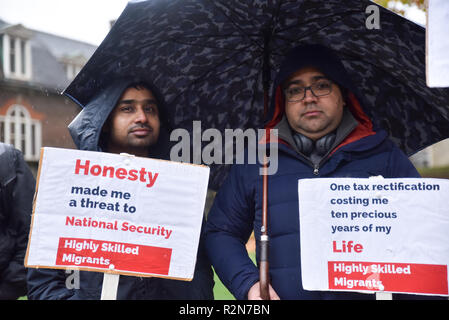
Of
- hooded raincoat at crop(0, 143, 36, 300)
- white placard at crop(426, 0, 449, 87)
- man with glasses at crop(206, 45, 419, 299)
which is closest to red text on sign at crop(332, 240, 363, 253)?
man with glasses at crop(206, 45, 419, 299)

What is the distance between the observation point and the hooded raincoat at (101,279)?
A: 8.90 feet

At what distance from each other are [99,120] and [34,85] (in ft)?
116

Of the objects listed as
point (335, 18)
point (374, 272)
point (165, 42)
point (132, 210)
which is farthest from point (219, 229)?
point (335, 18)

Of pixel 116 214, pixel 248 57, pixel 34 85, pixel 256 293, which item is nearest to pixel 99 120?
pixel 116 214

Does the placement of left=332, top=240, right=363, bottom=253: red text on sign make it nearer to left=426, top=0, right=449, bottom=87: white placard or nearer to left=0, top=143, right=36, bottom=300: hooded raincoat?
left=426, top=0, right=449, bottom=87: white placard

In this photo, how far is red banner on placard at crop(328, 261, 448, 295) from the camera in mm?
2320

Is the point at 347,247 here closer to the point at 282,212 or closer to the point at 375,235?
the point at 375,235

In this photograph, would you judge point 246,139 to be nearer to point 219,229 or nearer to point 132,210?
point 219,229

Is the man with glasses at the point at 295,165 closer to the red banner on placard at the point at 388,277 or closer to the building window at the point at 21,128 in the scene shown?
the red banner on placard at the point at 388,277

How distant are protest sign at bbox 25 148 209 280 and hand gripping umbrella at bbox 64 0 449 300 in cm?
51

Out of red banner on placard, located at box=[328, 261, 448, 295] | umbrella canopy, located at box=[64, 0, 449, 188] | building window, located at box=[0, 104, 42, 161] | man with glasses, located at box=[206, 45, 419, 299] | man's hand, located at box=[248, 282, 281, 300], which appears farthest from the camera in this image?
building window, located at box=[0, 104, 42, 161]

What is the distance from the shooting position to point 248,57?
3414 mm

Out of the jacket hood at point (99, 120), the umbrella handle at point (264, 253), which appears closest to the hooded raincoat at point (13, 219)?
the jacket hood at point (99, 120)
